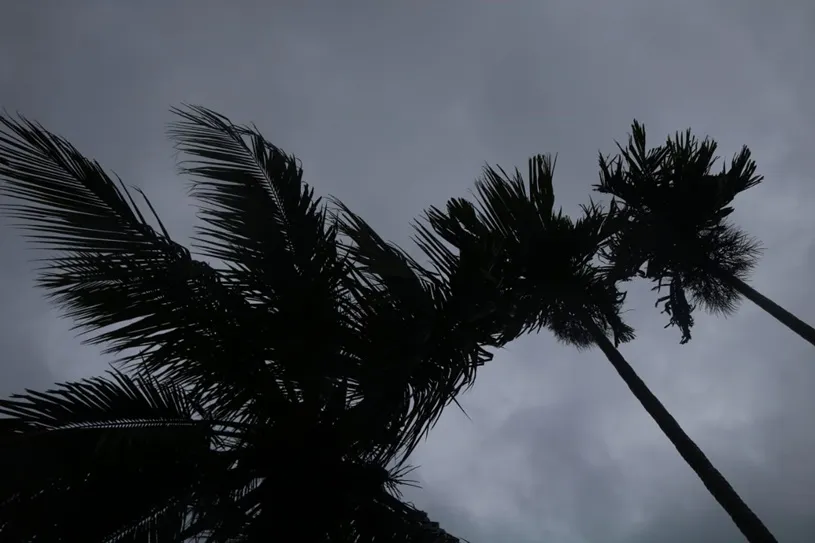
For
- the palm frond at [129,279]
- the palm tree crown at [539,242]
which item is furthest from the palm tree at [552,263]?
the palm frond at [129,279]

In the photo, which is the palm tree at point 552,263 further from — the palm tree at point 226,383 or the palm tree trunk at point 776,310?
the palm tree trunk at point 776,310

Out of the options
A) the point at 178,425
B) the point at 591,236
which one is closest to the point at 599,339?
the point at 591,236

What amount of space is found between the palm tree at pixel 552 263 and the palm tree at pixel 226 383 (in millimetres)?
1276

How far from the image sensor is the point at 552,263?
7.05m

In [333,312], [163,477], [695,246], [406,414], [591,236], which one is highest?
[695,246]

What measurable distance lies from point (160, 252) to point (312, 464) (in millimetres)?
1762

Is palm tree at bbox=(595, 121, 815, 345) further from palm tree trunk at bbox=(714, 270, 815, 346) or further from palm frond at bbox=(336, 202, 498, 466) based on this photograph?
palm frond at bbox=(336, 202, 498, 466)

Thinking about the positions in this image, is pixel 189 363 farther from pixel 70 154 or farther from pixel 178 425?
pixel 70 154

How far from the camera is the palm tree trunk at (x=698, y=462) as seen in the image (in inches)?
224

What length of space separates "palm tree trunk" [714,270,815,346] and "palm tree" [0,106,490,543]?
7.22 metres

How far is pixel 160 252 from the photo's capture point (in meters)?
3.45

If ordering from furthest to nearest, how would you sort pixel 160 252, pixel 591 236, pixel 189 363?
pixel 591 236 → pixel 189 363 → pixel 160 252

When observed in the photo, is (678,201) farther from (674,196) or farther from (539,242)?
(539,242)

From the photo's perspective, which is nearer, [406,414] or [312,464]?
[312,464]
